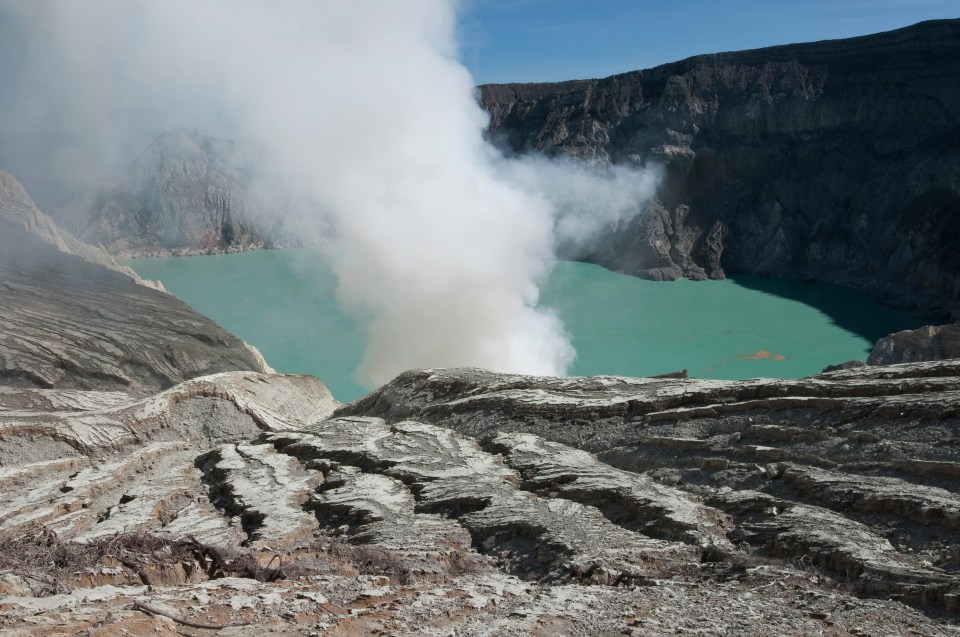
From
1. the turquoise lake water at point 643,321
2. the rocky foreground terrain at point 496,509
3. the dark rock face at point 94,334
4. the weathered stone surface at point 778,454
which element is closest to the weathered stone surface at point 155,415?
the rocky foreground terrain at point 496,509

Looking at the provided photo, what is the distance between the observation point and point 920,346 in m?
26.6

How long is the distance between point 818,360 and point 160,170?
6203 centimetres

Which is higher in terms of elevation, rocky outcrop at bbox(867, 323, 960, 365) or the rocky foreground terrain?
rocky outcrop at bbox(867, 323, 960, 365)

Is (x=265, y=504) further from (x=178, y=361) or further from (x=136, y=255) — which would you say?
(x=136, y=255)

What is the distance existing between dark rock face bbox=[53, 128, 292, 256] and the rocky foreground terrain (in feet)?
185

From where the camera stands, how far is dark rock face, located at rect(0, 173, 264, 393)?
21.7 m

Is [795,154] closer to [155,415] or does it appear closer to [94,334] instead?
[94,334]

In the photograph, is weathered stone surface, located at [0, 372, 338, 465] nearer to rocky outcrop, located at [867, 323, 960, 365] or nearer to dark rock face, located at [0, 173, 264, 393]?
dark rock face, located at [0, 173, 264, 393]

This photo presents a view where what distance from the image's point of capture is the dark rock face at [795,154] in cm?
5172

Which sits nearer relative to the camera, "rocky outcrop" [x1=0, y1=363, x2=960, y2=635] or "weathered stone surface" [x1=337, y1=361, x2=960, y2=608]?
Result: "rocky outcrop" [x1=0, y1=363, x2=960, y2=635]

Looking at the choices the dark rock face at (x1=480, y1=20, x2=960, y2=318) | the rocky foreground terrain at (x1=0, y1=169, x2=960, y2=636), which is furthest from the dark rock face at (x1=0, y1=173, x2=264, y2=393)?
the dark rock face at (x1=480, y1=20, x2=960, y2=318)

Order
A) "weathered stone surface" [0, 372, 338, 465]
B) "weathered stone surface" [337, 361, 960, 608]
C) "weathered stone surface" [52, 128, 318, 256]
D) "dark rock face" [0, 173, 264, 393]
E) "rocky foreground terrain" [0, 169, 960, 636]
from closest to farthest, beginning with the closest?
1. "rocky foreground terrain" [0, 169, 960, 636]
2. "weathered stone surface" [337, 361, 960, 608]
3. "weathered stone surface" [0, 372, 338, 465]
4. "dark rock face" [0, 173, 264, 393]
5. "weathered stone surface" [52, 128, 318, 256]

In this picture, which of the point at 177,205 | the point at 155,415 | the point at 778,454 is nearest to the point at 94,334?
the point at 155,415

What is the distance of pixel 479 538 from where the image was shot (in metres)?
9.13
